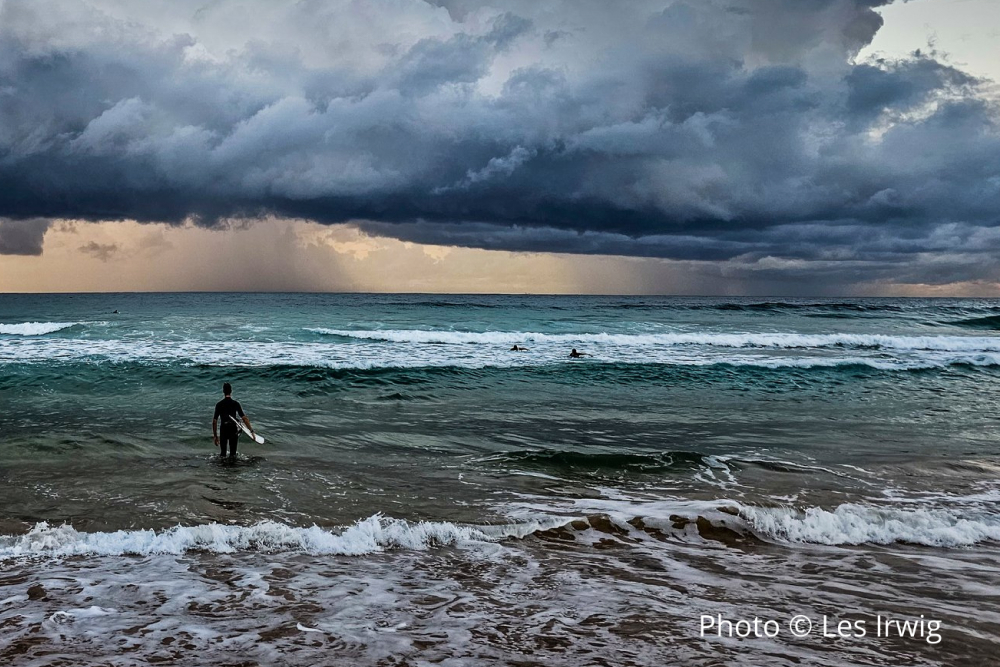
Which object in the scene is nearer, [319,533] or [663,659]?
[663,659]

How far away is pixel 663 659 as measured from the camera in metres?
5.07

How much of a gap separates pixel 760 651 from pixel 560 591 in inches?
78.6

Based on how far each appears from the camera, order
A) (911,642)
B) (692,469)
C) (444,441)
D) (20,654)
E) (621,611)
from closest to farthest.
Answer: (20,654) → (911,642) → (621,611) → (692,469) → (444,441)

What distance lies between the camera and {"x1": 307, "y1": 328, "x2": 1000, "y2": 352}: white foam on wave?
37.4 metres

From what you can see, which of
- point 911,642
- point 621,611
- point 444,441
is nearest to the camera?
point 911,642

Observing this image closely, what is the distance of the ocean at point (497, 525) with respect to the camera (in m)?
5.46

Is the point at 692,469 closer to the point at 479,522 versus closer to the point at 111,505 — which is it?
the point at 479,522

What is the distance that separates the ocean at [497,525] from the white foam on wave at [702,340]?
16.3 m

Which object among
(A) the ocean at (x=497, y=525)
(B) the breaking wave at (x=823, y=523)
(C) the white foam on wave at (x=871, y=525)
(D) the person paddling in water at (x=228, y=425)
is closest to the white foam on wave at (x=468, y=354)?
(A) the ocean at (x=497, y=525)

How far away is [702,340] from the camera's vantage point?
3972 centimetres

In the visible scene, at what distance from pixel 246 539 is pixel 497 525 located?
10.6 feet

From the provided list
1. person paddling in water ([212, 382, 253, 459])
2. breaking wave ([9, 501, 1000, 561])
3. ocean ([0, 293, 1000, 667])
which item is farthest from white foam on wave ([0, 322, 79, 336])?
breaking wave ([9, 501, 1000, 561])

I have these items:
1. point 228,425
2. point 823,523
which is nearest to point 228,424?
point 228,425

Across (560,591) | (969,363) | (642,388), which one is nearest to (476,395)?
(642,388)
